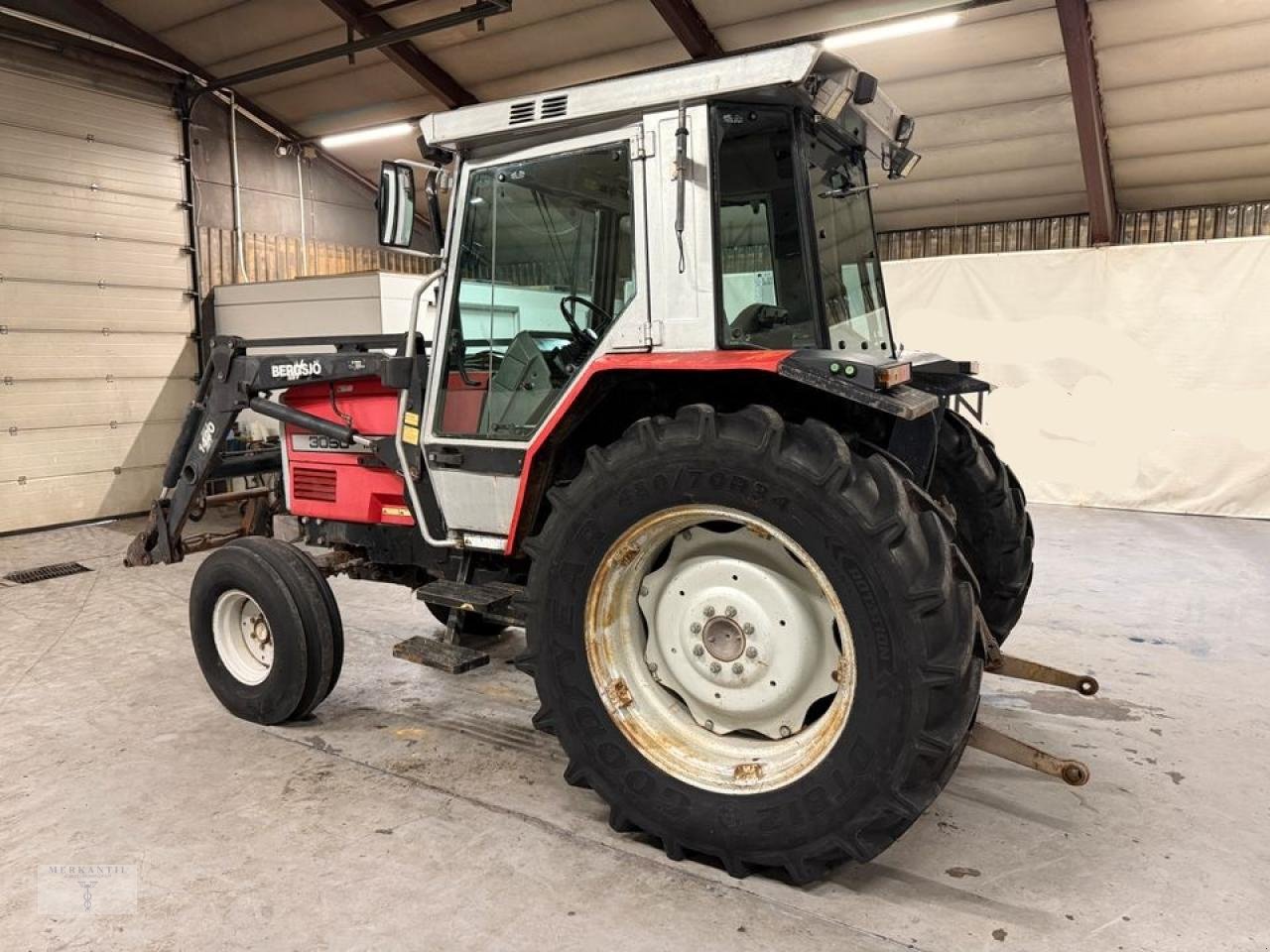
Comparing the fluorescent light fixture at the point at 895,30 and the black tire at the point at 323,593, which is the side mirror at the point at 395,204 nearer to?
the black tire at the point at 323,593

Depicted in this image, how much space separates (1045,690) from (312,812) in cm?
295

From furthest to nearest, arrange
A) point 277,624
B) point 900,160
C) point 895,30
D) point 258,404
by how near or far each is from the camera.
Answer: point 895,30 → point 258,404 → point 277,624 → point 900,160

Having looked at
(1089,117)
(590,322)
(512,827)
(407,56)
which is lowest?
(512,827)

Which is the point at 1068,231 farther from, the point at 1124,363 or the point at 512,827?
the point at 512,827

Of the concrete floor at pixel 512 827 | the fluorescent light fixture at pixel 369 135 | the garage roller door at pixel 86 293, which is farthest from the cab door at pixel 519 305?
the fluorescent light fixture at pixel 369 135

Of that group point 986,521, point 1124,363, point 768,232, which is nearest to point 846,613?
point 768,232

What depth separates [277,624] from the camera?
3357 mm

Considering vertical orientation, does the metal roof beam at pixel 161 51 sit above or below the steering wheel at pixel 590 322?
above

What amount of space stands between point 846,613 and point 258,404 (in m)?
2.73

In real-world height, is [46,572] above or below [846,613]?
below

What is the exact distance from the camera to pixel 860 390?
2.27m

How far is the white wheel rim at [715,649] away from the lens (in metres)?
2.47

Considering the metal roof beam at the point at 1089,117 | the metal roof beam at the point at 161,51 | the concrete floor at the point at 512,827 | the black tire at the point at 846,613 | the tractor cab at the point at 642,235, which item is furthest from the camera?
the metal roof beam at the point at 161,51

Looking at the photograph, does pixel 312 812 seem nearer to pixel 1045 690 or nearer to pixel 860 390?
pixel 860 390
